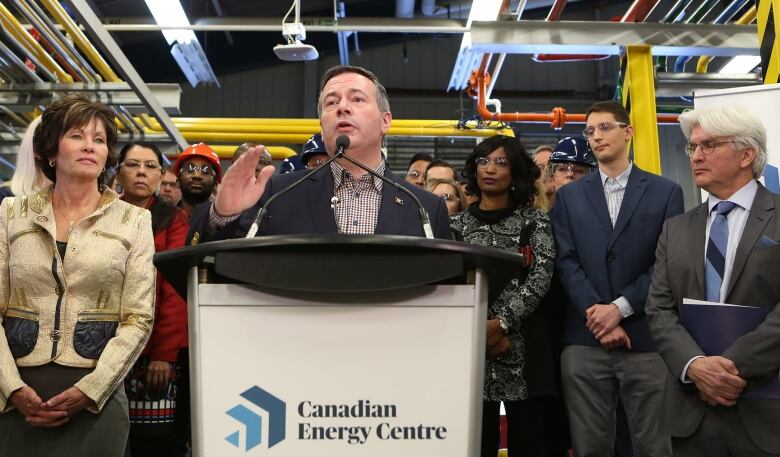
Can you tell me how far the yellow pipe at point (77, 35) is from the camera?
3.99m

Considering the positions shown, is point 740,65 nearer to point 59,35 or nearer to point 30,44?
point 59,35

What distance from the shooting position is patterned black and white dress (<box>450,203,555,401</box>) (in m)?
2.54

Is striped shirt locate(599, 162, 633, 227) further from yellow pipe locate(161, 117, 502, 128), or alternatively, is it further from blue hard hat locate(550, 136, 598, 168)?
yellow pipe locate(161, 117, 502, 128)

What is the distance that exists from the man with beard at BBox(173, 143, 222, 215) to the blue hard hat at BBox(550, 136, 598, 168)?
159 cm

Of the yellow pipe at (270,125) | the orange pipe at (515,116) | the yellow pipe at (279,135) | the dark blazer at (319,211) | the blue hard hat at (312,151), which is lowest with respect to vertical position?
the dark blazer at (319,211)

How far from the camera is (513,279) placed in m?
2.70

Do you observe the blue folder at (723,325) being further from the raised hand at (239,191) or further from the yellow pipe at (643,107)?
the yellow pipe at (643,107)

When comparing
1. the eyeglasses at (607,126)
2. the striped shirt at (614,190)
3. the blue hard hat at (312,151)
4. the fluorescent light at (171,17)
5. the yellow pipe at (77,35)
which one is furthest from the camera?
the fluorescent light at (171,17)

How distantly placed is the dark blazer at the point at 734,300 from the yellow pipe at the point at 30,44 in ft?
11.6

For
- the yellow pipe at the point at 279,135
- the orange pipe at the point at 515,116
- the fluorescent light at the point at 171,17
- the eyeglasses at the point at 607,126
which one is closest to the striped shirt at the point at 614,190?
the eyeglasses at the point at 607,126

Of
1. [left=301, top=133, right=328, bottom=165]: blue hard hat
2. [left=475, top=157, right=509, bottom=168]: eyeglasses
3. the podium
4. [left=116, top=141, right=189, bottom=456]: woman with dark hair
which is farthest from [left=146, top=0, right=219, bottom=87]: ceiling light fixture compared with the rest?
the podium

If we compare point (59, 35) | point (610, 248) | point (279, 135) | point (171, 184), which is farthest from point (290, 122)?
point (610, 248)

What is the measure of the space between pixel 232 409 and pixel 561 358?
1.80 meters

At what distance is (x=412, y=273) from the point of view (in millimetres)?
1086
